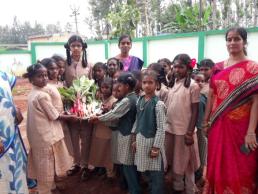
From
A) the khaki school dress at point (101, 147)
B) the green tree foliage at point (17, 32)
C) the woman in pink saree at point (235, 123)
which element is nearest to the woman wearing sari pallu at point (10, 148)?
the khaki school dress at point (101, 147)

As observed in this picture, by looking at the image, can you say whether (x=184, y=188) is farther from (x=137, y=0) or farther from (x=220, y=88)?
(x=137, y=0)

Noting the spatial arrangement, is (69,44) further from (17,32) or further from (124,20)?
(17,32)

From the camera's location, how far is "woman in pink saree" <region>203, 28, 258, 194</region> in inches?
97.3

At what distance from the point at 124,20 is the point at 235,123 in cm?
2007

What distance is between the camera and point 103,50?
17.4m

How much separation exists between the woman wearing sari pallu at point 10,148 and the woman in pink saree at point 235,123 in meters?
1.77

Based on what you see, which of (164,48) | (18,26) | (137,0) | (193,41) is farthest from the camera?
(18,26)

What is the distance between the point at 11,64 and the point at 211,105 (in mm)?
16527

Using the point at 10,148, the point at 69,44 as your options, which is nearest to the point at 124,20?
the point at 69,44

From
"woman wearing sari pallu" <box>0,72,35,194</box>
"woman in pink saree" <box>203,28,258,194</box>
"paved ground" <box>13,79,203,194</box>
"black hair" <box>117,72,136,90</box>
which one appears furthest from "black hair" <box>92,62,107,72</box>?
"woman in pink saree" <box>203,28,258,194</box>

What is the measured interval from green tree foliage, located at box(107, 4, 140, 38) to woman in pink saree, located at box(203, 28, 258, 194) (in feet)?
62.2

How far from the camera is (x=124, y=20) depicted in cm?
2177

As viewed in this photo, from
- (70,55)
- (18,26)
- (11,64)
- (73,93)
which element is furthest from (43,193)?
(18,26)

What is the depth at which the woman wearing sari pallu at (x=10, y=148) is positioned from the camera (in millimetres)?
2605
